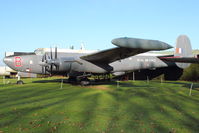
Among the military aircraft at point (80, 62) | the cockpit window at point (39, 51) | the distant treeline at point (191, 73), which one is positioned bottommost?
the distant treeline at point (191, 73)

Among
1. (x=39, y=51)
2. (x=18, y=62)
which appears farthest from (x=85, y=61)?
(x=18, y=62)

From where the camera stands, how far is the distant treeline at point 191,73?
26733 millimetres

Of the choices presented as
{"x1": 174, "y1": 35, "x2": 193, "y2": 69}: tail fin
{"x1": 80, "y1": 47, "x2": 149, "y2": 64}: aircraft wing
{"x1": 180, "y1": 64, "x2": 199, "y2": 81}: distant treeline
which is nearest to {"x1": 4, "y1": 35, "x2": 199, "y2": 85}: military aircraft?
{"x1": 80, "y1": 47, "x2": 149, "y2": 64}: aircraft wing

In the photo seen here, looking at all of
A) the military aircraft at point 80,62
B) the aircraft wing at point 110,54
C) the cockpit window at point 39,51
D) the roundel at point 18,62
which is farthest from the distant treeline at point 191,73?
the roundel at point 18,62

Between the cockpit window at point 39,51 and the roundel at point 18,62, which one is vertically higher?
the cockpit window at point 39,51

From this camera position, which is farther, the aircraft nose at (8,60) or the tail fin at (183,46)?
the tail fin at (183,46)

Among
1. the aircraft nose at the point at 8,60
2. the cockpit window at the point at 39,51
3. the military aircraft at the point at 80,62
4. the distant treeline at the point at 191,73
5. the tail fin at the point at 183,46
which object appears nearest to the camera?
the military aircraft at the point at 80,62

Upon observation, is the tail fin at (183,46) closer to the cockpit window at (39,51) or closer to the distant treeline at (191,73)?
the distant treeline at (191,73)

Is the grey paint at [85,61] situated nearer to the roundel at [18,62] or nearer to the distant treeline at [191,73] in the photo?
the roundel at [18,62]

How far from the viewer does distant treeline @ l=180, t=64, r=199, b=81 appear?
2673 centimetres

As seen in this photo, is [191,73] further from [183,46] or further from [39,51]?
[39,51]

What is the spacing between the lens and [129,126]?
5.64m

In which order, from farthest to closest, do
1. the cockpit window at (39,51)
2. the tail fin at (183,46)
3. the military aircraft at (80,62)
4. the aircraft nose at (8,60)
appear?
the tail fin at (183,46) < the cockpit window at (39,51) < the aircraft nose at (8,60) < the military aircraft at (80,62)

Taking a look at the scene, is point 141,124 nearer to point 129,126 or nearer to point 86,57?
point 129,126
